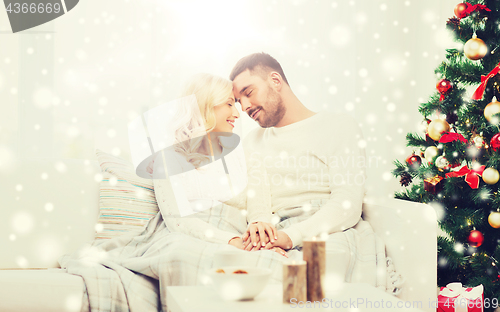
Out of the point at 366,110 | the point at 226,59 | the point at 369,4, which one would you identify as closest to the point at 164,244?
the point at 226,59

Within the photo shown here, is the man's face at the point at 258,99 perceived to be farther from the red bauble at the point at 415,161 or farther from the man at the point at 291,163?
the red bauble at the point at 415,161

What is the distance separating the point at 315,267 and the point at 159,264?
672 millimetres

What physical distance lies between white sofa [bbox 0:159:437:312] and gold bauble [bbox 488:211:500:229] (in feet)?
1.23

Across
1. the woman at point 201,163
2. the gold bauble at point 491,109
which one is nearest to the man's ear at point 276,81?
the woman at point 201,163

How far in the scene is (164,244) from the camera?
4.72ft

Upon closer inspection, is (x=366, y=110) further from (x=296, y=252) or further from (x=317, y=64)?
(x=296, y=252)

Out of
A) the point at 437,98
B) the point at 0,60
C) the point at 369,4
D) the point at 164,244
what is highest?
the point at 369,4

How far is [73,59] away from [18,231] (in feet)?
3.33

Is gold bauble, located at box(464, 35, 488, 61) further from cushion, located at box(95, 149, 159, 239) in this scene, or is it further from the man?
cushion, located at box(95, 149, 159, 239)

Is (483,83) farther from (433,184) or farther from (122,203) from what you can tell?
(122,203)

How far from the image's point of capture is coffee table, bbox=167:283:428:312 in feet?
2.66

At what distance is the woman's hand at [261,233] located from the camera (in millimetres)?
1510

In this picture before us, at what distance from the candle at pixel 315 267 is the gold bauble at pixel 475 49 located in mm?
1283

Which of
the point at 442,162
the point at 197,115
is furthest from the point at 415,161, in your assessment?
the point at 197,115
